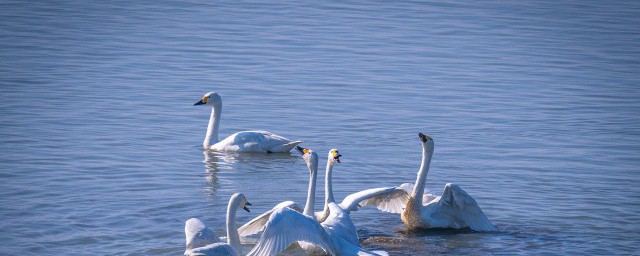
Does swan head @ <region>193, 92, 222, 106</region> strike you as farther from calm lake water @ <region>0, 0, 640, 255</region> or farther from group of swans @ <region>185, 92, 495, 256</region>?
group of swans @ <region>185, 92, 495, 256</region>

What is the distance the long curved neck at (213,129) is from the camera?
16141mm

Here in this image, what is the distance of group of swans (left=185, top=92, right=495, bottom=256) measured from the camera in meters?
10.3

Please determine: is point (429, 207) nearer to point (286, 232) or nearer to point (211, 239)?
point (286, 232)

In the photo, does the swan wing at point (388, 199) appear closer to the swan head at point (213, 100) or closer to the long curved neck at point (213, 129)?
the long curved neck at point (213, 129)

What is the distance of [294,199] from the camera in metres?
13.2

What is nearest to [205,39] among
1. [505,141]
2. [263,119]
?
[263,119]

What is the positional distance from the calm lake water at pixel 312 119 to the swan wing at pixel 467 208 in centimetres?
11

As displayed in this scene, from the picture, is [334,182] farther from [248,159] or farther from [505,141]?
[505,141]

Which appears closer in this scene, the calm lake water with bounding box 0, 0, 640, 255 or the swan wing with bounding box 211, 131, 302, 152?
the calm lake water with bounding box 0, 0, 640, 255

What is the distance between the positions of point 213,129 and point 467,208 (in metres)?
5.29

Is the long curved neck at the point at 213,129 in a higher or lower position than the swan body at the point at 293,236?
higher

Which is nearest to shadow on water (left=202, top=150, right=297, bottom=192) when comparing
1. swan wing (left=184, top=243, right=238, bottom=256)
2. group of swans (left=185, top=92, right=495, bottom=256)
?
group of swans (left=185, top=92, right=495, bottom=256)

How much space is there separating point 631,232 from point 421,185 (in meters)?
2.28

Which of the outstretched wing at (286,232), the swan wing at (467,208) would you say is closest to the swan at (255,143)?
the swan wing at (467,208)
